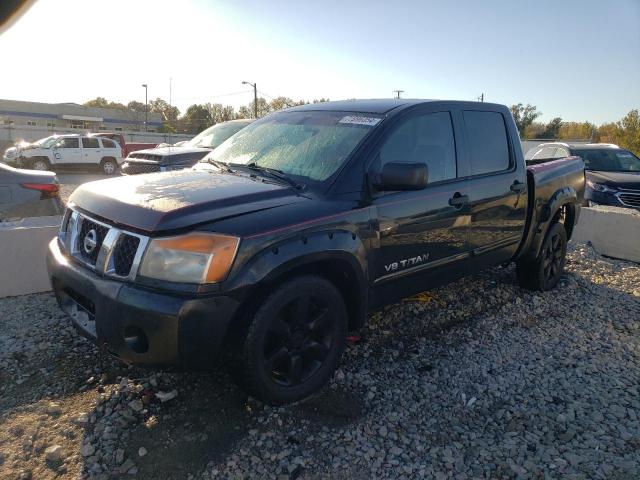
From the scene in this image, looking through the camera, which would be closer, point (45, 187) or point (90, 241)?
point (90, 241)

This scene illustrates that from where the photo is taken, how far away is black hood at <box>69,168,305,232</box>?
2645mm

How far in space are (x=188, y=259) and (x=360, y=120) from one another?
1740mm

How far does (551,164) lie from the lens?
17.3 feet

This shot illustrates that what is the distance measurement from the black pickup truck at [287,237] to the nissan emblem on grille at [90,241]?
0.01m

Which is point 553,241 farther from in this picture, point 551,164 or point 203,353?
point 203,353

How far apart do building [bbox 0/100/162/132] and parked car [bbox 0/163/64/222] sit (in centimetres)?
5394

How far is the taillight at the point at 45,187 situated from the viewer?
6.01 metres

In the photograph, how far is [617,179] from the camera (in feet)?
32.4

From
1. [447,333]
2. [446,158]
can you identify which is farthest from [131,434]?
[446,158]

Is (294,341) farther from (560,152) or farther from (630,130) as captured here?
(630,130)

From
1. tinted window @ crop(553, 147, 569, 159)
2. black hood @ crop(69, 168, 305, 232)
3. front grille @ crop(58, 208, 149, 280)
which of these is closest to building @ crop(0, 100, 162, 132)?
tinted window @ crop(553, 147, 569, 159)

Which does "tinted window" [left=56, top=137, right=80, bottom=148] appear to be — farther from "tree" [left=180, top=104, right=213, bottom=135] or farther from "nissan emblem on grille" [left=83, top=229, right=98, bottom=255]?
"tree" [left=180, top=104, right=213, bottom=135]

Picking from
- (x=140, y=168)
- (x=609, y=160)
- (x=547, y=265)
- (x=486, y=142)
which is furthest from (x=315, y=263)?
(x=609, y=160)

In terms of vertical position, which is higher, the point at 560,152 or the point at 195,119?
the point at 195,119
